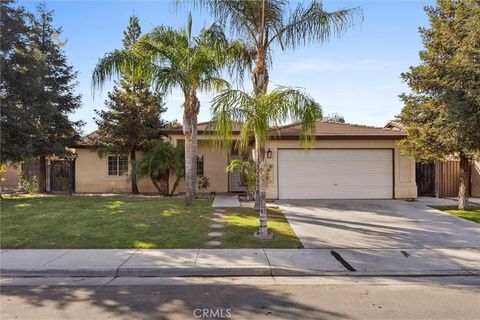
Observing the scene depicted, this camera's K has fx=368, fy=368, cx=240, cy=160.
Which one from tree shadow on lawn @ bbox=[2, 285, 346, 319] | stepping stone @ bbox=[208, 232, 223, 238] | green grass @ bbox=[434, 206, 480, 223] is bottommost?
tree shadow on lawn @ bbox=[2, 285, 346, 319]

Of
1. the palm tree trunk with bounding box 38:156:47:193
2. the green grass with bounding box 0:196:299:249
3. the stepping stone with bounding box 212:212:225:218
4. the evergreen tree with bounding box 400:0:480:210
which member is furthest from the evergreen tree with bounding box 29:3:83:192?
the evergreen tree with bounding box 400:0:480:210

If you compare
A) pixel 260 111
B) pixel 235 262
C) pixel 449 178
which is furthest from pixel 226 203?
pixel 449 178

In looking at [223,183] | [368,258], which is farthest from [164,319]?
[223,183]

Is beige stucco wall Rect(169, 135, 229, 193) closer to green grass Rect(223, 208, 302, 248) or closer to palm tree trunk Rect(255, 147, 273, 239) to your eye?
green grass Rect(223, 208, 302, 248)

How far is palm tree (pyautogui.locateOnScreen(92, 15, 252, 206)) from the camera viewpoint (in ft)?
37.4

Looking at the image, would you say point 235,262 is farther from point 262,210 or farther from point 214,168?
point 214,168

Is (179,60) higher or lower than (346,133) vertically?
higher

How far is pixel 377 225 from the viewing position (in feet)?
35.7

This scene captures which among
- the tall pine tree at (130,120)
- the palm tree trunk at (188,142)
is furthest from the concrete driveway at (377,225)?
the tall pine tree at (130,120)

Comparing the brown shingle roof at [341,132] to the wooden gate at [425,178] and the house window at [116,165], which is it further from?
the house window at [116,165]

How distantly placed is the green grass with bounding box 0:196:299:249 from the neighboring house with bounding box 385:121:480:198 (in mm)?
9412

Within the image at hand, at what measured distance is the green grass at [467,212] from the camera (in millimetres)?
Result: 12000

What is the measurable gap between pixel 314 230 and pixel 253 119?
12.3 ft

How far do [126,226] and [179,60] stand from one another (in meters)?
5.37
